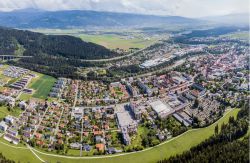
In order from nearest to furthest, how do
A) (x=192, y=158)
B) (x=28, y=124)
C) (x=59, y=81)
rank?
(x=192, y=158) < (x=28, y=124) < (x=59, y=81)

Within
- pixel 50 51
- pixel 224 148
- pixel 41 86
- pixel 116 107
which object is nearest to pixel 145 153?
pixel 224 148

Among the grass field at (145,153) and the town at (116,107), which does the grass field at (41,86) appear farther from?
the grass field at (145,153)

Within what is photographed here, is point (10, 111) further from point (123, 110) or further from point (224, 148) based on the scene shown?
point (224, 148)

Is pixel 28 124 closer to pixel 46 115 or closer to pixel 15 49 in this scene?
pixel 46 115

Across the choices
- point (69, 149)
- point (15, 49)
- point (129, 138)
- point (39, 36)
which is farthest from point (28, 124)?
point (39, 36)

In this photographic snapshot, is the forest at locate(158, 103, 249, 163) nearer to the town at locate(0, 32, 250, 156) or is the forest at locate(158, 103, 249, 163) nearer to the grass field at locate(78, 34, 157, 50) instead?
the town at locate(0, 32, 250, 156)

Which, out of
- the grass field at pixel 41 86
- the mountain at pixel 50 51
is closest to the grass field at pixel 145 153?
the grass field at pixel 41 86
